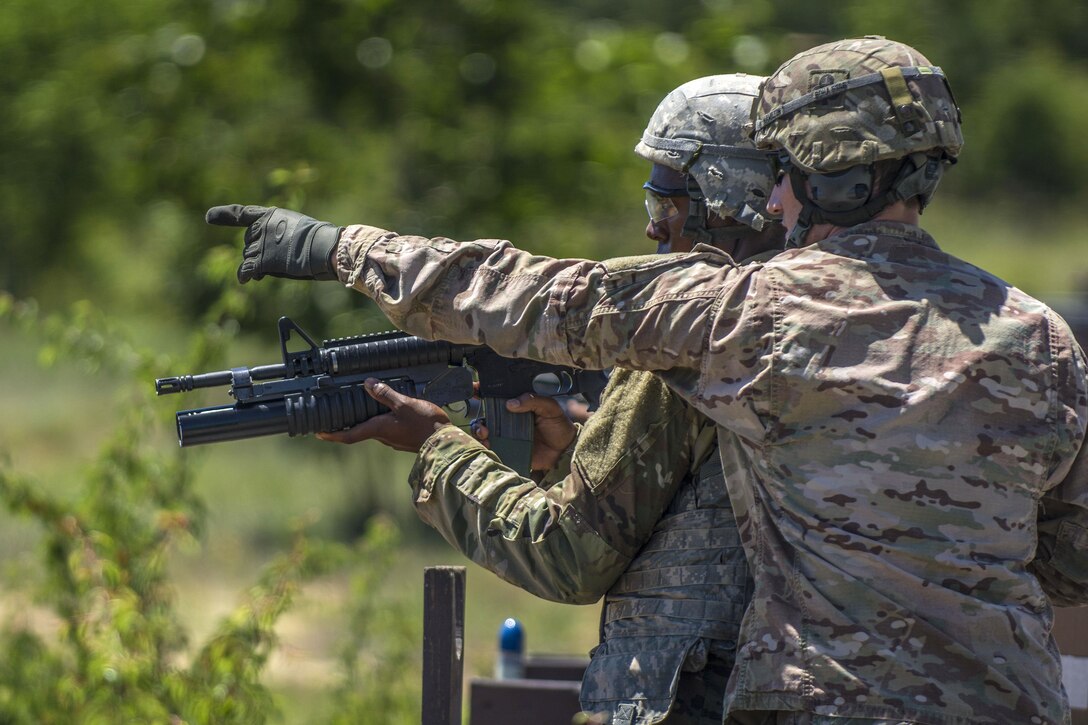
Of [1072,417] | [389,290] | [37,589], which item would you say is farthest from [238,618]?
[1072,417]

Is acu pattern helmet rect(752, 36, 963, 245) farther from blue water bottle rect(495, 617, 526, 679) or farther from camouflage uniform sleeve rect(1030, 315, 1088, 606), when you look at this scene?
blue water bottle rect(495, 617, 526, 679)

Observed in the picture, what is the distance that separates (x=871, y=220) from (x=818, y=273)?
179 mm

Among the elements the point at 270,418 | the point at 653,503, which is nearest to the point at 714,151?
the point at 653,503

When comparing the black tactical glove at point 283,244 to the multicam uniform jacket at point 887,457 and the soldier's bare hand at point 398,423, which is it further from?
the multicam uniform jacket at point 887,457

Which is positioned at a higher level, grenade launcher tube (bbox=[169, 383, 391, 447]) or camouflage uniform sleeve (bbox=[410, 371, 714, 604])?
grenade launcher tube (bbox=[169, 383, 391, 447])

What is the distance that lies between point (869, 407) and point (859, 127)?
48 cm

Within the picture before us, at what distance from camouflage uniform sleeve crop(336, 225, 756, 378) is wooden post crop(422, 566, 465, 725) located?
0.59 metres

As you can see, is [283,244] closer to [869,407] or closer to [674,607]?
[674,607]

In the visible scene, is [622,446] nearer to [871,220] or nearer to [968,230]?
[871,220]

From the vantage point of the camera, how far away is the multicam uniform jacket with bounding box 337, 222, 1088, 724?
219 centimetres

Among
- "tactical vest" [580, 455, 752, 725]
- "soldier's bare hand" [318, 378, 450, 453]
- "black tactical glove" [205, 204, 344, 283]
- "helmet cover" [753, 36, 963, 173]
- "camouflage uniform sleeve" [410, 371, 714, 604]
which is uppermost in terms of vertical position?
"helmet cover" [753, 36, 963, 173]

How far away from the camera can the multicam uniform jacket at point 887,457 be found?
2191mm

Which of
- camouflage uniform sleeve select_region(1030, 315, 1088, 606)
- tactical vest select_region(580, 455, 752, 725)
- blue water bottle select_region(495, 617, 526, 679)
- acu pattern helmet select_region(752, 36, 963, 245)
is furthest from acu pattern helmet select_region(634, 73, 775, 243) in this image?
blue water bottle select_region(495, 617, 526, 679)

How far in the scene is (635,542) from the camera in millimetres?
2621
